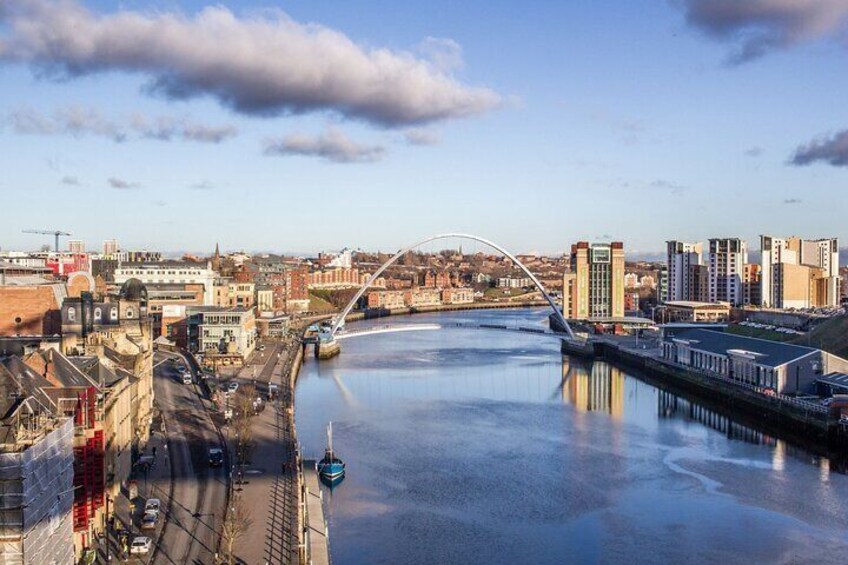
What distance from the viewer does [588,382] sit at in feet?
72.5

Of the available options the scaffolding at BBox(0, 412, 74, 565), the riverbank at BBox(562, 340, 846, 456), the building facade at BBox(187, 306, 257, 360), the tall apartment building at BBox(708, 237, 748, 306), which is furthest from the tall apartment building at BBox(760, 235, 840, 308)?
the scaffolding at BBox(0, 412, 74, 565)

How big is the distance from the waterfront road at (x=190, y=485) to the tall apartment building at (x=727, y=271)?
29.3 metres

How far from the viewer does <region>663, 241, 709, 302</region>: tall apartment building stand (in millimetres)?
40719

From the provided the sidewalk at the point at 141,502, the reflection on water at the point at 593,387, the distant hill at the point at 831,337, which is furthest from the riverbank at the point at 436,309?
the sidewalk at the point at 141,502

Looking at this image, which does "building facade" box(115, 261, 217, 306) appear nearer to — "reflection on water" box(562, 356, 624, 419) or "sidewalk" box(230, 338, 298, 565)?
"reflection on water" box(562, 356, 624, 419)

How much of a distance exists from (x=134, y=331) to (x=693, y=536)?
8.02m

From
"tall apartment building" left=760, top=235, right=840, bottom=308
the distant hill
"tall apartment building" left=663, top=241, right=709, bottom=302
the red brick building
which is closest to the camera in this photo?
the red brick building

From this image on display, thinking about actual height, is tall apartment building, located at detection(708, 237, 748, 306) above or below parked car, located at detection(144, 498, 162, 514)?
above

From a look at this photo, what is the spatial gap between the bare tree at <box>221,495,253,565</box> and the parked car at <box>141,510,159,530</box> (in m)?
0.61

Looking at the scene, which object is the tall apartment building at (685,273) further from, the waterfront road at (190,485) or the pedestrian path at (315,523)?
the pedestrian path at (315,523)

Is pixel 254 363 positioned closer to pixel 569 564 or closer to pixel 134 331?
pixel 134 331

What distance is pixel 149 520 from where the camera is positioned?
8.30 m

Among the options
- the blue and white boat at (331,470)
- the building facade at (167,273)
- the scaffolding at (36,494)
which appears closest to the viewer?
the scaffolding at (36,494)

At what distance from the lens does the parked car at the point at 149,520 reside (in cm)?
825
